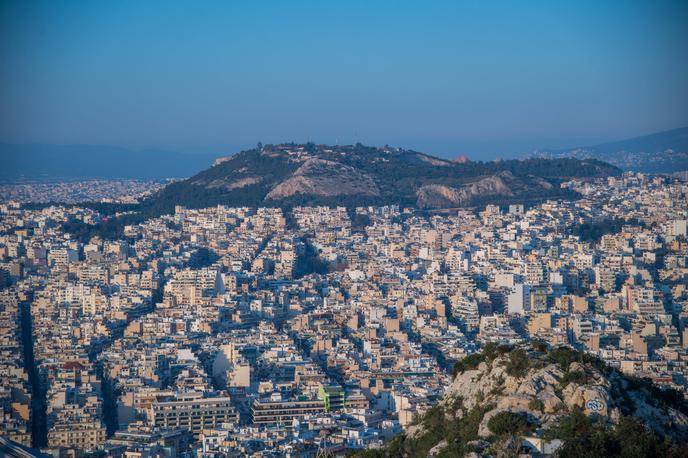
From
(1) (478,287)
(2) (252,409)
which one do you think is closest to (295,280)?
(1) (478,287)

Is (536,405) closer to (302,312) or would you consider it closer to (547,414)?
(547,414)

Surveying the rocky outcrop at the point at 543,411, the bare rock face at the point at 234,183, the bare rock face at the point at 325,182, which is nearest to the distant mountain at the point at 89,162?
the bare rock face at the point at 234,183

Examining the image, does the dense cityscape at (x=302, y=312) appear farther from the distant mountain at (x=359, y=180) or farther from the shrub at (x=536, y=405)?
the distant mountain at (x=359, y=180)

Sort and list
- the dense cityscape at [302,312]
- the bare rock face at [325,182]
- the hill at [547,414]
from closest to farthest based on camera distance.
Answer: the hill at [547,414]
the dense cityscape at [302,312]
the bare rock face at [325,182]

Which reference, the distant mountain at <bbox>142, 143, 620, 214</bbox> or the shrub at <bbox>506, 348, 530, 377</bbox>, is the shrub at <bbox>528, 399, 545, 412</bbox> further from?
the distant mountain at <bbox>142, 143, 620, 214</bbox>

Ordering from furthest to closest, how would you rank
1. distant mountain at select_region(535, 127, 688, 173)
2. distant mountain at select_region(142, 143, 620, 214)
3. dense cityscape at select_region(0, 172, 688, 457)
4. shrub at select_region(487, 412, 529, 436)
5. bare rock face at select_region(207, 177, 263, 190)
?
bare rock face at select_region(207, 177, 263, 190), distant mountain at select_region(142, 143, 620, 214), distant mountain at select_region(535, 127, 688, 173), dense cityscape at select_region(0, 172, 688, 457), shrub at select_region(487, 412, 529, 436)

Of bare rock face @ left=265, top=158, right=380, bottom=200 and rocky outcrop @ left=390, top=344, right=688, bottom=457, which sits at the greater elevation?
rocky outcrop @ left=390, top=344, right=688, bottom=457

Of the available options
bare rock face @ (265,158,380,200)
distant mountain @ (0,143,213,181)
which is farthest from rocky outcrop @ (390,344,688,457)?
bare rock face @ (265,158,380,200)
